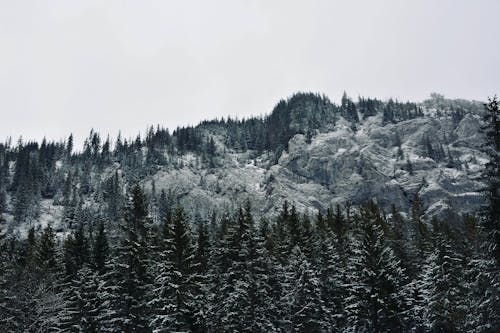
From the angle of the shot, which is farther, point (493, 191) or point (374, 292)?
point (374, 292)

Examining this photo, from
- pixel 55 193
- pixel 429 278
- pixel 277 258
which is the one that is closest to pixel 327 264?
pixel 277 258

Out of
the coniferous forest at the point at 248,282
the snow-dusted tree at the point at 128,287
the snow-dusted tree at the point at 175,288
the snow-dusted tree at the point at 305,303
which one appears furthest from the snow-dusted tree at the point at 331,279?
the snow-dusted tree at the point at 128,287

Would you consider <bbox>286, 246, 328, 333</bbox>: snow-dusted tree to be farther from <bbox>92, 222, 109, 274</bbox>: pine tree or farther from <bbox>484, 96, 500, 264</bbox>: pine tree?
<bbox>484, 96, 500, 264</bbox>: pine tree

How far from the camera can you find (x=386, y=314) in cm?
4169

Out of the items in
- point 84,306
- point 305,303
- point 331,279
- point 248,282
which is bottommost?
point 305,303

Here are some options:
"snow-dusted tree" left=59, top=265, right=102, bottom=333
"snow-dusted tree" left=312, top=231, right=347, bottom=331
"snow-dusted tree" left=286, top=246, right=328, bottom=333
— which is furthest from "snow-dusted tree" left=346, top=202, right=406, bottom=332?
"snow-dusted tree" left=59, top=265, right=102, bottom=333

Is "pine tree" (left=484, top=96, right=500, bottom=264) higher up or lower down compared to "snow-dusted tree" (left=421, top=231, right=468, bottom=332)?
higher up

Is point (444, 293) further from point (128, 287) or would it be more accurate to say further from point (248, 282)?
point (128, 287)

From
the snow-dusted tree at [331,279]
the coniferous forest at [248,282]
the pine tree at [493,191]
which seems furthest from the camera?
the snow-dusted tree at [331,279]

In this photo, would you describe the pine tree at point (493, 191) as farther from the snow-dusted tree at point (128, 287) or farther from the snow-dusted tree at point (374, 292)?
the snow-dusted tree at point (128, 287)

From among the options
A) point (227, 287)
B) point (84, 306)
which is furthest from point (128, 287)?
point (227, 287)

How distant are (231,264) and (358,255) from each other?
483 inches

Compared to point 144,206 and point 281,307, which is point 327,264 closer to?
point 281,307

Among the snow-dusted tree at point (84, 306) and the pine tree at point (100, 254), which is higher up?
the pine tree at point (100, 254)
